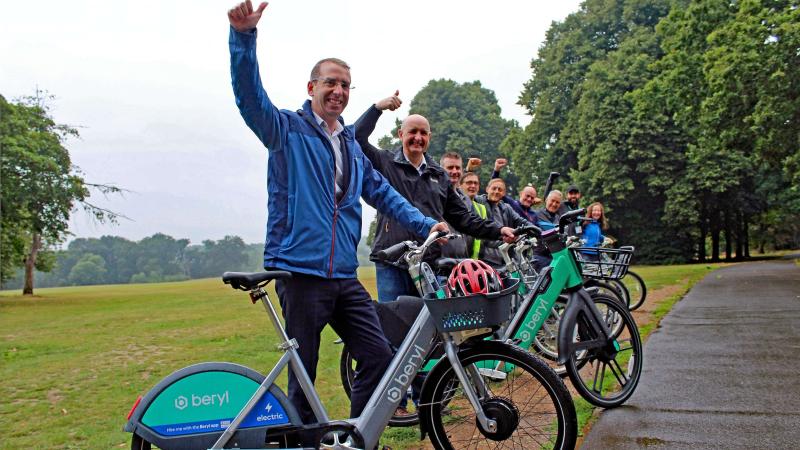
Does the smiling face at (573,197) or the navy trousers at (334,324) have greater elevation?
the smiling face at (573,197)

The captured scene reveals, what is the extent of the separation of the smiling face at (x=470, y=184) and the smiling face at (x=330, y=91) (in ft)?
11.4

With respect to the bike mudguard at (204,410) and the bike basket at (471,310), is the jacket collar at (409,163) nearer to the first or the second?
the bike basket at (471,310)

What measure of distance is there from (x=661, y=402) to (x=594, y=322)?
0.73 meters

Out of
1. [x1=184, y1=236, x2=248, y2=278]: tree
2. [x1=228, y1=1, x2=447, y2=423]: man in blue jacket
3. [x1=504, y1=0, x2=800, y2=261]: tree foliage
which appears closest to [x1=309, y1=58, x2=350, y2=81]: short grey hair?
[x1=228, y1=1, x2=447, y2=423]: man in blue jacket

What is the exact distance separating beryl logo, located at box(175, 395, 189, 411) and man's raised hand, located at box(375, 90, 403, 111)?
248 centimetres

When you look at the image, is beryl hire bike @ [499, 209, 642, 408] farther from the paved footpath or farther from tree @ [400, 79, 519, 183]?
tree @ [400, 79, 519, 183]

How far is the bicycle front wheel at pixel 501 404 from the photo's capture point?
10.2ft

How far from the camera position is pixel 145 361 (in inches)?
346

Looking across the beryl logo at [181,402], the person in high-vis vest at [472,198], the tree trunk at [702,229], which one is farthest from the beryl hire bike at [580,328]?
the tree trunk at [702,229]

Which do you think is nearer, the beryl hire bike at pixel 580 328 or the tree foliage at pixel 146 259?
the beryl hire bike at pixel 580 328

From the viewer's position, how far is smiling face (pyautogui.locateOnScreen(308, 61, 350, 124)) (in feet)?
11.1

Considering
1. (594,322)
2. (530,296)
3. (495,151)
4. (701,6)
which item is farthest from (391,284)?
(495,151)

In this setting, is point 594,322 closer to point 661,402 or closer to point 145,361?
point 661,402

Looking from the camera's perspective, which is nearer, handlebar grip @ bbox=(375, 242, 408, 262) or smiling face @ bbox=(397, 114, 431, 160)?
handlebar grip @ bbox=(375, 242, 408, 262)
